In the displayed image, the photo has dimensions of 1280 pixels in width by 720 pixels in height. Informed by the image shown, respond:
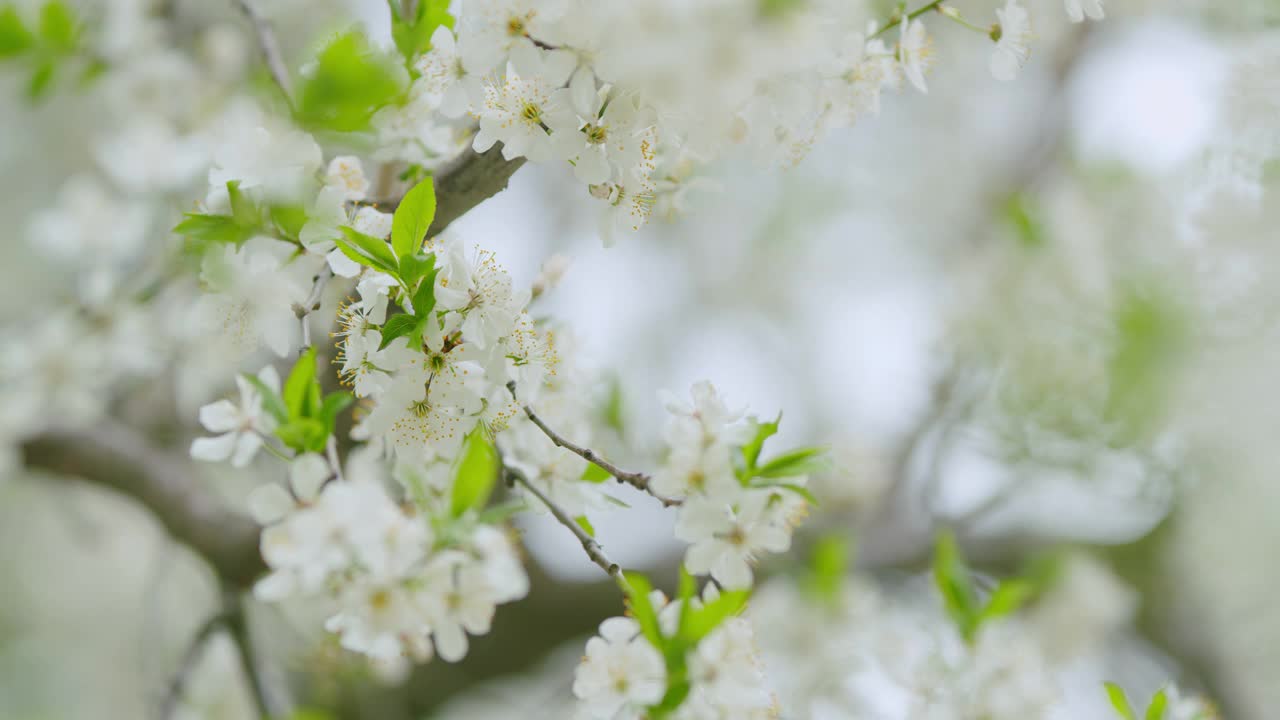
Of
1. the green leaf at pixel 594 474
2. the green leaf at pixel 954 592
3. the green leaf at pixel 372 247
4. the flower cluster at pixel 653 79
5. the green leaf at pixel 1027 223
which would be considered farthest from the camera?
the green leaf at pixel 1027 223

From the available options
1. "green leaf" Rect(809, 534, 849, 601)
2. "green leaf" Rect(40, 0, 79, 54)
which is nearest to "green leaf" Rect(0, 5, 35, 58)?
"green leaf" Rect(40, 0, 79, 54)

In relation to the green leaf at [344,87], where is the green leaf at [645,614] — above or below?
below

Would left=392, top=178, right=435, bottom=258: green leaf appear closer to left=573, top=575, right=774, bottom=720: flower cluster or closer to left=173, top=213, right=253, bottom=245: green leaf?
left=173, top=213, right=253, bottom=245: green leaf

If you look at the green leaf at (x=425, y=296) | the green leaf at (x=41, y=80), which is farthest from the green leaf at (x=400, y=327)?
the green leaf at (x=41, y=80)

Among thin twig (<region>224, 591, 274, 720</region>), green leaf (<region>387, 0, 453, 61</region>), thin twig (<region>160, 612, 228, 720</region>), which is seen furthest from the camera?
thin twig (<region>224, 591, 274, 720</region>)

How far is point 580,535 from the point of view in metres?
0.86

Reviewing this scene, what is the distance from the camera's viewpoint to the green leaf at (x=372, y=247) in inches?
30.0

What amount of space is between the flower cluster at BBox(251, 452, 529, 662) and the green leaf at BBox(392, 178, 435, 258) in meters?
0.21

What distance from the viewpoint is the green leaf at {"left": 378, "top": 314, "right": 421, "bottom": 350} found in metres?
0.78

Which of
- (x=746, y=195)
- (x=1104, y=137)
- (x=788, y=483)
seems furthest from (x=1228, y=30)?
(x=788, y=483)

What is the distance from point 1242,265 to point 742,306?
2680 millimetres

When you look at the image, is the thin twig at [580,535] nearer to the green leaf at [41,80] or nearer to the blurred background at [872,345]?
the blurred background at [872,345]

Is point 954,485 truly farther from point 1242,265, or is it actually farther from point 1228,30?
point 1228,30

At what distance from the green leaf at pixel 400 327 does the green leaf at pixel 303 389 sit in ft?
0.32
